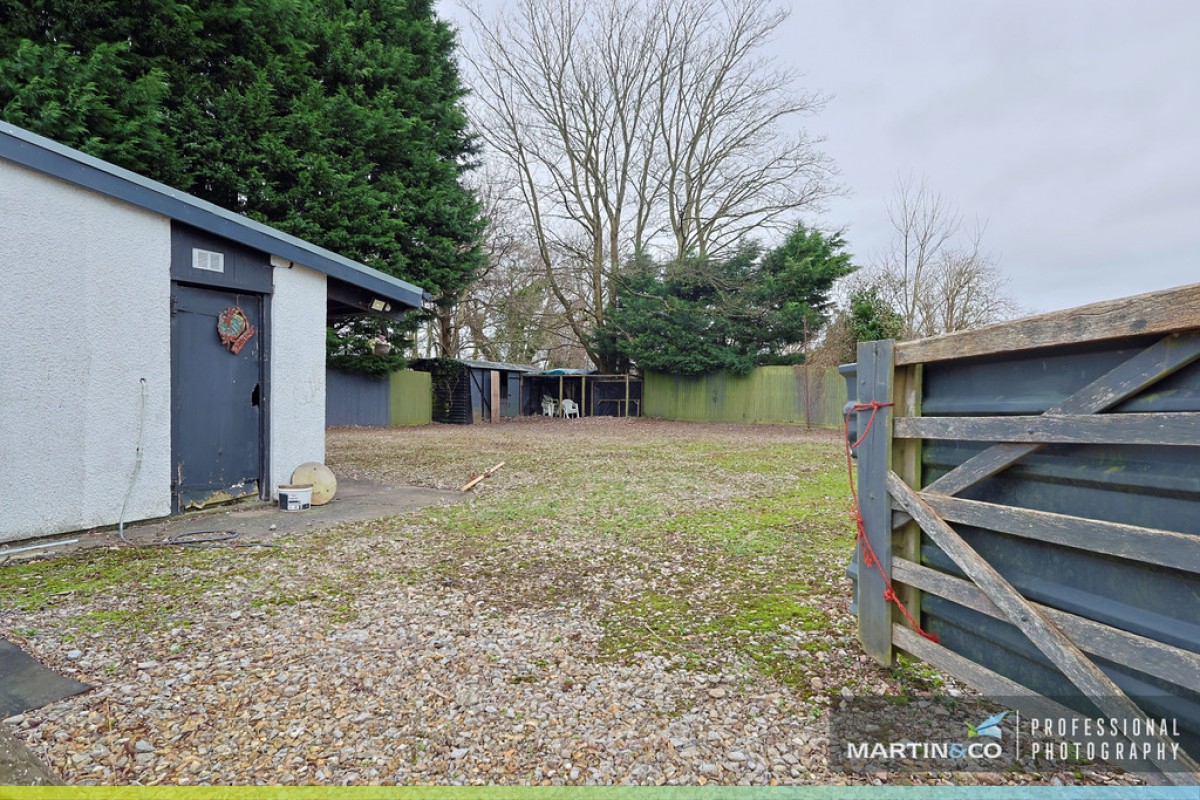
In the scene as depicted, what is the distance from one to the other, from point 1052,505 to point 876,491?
0.62 metres

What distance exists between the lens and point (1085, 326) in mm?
1539

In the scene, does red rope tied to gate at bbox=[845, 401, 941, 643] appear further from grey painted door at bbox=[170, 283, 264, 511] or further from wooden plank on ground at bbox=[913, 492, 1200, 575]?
grey painted door at bbox=[170, 283, 264, 511]

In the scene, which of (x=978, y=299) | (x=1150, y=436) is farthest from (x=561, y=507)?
(x=978, y=299)

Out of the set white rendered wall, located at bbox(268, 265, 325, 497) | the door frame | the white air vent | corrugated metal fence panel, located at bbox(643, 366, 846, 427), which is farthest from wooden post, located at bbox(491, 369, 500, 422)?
the white air vent

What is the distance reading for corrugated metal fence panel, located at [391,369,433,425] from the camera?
16312 millimetres

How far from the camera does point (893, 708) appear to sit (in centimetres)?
212

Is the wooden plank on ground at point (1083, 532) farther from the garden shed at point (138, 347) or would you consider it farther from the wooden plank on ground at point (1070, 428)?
the garden shed at point (138, 347)

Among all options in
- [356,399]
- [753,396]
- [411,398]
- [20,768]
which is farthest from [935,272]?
[20,768]

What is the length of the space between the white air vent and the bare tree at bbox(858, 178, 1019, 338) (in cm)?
1870

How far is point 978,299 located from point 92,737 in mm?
23310

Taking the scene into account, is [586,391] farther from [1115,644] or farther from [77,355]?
[1115,644]

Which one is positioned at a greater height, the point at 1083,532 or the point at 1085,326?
the point at 1085,326
